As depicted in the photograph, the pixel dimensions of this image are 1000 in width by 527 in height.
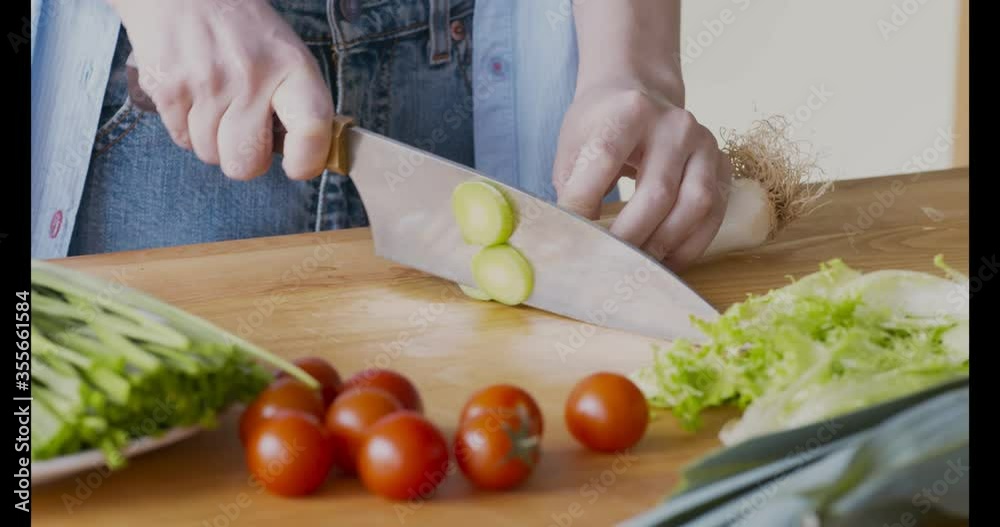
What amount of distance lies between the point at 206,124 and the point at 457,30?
58 cm

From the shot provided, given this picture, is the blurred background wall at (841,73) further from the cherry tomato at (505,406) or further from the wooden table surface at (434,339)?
the cherry tomato at (505,406)

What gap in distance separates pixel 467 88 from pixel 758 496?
132 cm

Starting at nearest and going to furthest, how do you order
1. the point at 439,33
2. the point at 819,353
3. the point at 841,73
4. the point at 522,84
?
1. the point at 819,353
2. the point at 439,33
3. the point at 522,84
4. the point at 841,73

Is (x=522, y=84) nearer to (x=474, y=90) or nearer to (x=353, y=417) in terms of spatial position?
(x=474, y=90)

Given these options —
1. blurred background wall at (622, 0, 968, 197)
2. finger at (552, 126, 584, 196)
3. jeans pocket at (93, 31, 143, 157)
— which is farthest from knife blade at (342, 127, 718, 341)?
blurred background wall at (622, 0, 968, 197)

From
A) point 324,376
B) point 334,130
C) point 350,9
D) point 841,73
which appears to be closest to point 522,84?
point 350,9

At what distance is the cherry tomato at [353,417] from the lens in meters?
0.96

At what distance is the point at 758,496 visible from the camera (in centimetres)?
77

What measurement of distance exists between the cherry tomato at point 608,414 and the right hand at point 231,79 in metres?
0.59

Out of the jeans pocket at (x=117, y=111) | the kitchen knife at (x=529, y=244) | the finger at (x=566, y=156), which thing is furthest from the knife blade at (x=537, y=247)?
the jeans pocket at (x=117, y=111)

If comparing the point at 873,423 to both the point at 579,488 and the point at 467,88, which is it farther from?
the point at 467,88

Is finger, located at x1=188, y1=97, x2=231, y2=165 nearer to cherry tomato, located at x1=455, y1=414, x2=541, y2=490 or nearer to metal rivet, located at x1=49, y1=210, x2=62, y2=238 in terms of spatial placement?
metal rivet, located at x1=49, y1=210, x2=62, y2=238

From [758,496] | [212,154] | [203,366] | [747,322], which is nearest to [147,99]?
[212,154]

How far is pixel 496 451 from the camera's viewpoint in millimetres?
929
